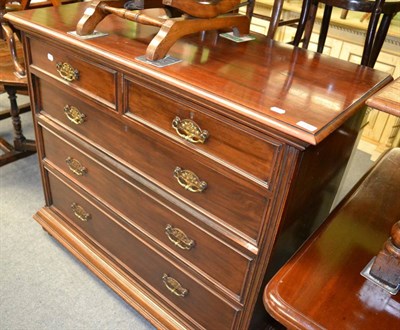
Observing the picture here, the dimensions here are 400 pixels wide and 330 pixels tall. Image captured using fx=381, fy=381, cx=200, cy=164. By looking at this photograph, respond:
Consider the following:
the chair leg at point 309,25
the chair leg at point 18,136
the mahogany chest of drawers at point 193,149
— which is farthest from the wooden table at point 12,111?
the chair leg at point 309,25

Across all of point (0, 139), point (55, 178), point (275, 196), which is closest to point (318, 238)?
point (275, 196)

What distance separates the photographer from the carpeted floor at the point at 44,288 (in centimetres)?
138

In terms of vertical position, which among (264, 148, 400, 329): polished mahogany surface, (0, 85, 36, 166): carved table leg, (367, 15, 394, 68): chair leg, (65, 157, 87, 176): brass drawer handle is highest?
(367, 15, 394, 68): chair leg

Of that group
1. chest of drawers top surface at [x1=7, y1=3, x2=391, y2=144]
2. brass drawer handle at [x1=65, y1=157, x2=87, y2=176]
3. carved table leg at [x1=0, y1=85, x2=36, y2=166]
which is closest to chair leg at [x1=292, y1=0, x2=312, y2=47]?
chest of drawers top surface at [x1=7, y1=3, x2=391, y2=144]

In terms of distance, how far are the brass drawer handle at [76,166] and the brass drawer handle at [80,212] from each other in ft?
0.54

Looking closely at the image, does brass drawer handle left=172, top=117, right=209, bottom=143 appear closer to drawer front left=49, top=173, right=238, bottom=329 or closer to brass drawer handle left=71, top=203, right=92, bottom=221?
drawer front left=49, top=173, right=238, bottom=329

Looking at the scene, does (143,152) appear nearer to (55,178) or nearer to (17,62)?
(55,178)

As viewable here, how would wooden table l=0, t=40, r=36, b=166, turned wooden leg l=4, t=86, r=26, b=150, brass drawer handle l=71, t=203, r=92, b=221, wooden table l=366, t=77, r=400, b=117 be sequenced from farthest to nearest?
turned wooden leg l=4, t=86, r=26, b=150 < wooden table l=0, t=40, r=36, b=166 < brass drawer handle l=71, t=203, r=92, b=221 < wooden table l=366, t=77, r=400, b=117

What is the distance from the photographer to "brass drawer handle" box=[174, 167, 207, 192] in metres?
0.94

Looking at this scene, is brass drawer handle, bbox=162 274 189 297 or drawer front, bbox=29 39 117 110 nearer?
drawer front, bbox=29 39 117 110

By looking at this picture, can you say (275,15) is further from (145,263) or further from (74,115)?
(145,263)

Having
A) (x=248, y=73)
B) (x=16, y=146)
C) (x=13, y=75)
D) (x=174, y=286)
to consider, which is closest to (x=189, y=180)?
(x=248, y=73)

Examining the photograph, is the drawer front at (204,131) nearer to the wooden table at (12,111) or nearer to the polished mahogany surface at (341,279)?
the polished mahogany surface at (341,279)

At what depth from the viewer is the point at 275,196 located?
0.80 metres
